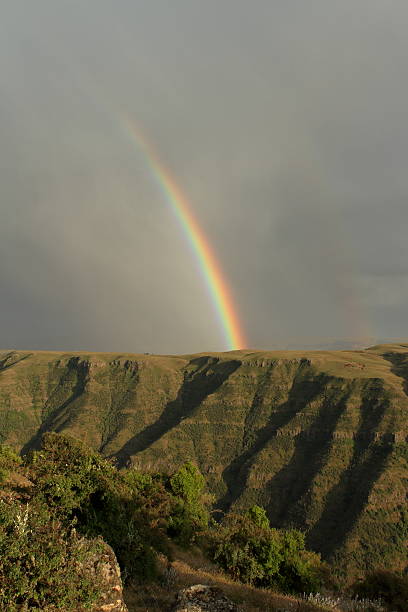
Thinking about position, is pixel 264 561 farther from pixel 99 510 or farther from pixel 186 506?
pixel 99 510

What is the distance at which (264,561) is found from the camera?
141ft

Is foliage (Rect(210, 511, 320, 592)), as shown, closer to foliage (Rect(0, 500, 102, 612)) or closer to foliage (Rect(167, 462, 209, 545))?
foliage (Rect(167, 462, 209, 545))

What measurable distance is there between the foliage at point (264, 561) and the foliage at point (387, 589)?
A: 9046 mm

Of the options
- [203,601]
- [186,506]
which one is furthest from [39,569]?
[186,506]

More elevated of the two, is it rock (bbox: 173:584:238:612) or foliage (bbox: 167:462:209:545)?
rock (bbox: 173:584:238:612)

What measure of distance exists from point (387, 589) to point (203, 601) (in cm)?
2888

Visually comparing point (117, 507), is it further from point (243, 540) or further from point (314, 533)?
point (314, 533)

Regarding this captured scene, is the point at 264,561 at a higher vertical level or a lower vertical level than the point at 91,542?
lower

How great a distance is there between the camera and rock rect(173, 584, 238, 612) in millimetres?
17234

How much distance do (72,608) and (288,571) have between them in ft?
137

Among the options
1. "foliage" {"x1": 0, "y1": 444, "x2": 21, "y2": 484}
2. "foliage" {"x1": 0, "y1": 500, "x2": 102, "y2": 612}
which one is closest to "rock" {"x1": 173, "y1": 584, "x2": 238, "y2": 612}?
"foliage" {"x1": 0, "y1": 500, "x2": 102, "y2": 612}

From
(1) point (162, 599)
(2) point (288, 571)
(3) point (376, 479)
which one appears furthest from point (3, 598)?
(3) point (376, 479)

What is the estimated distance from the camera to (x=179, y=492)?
228ft

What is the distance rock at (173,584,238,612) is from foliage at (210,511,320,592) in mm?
22559
